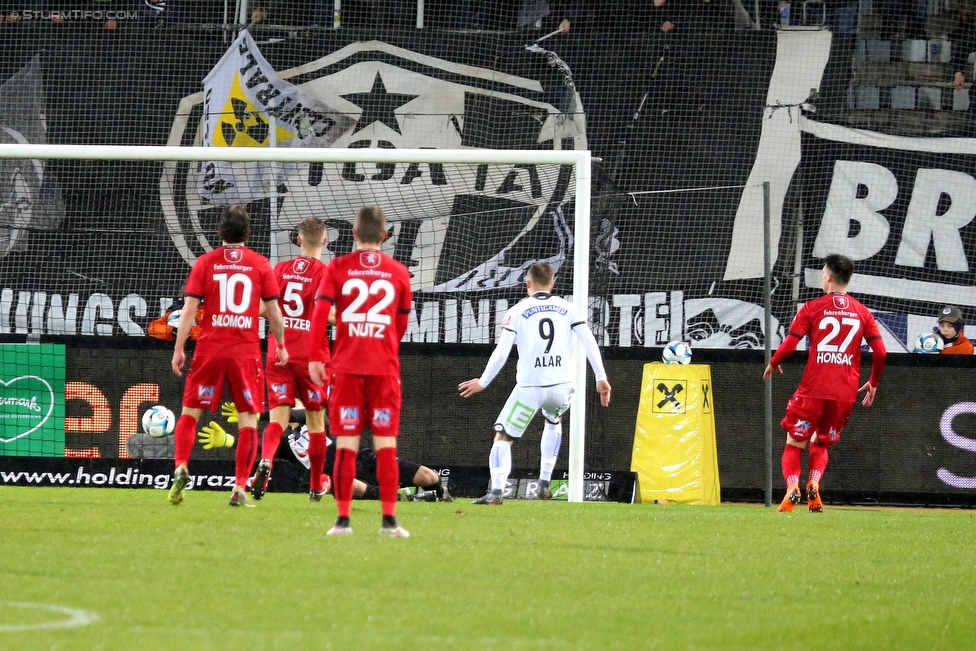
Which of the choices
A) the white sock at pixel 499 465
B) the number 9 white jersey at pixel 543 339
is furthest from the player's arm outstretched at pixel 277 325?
the white sock at pixel 499 465

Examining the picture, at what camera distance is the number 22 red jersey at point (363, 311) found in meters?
7.29

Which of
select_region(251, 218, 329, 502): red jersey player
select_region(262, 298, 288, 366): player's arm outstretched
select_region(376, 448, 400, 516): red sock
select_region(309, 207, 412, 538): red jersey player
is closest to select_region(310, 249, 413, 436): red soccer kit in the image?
select_region(309, 207, 412, 538): red jersey player

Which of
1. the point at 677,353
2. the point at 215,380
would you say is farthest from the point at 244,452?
the point at 677,353

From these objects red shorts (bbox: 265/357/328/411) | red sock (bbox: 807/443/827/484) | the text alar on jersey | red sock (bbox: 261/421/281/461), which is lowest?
red sock (bbox: 807/443/827/484)

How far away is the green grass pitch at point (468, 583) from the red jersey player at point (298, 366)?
2.56ft

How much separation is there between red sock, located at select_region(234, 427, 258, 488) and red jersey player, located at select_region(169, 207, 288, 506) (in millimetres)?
269

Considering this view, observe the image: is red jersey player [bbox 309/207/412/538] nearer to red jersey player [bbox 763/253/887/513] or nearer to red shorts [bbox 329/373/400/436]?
red shorts [bbox 329/373/400/436]

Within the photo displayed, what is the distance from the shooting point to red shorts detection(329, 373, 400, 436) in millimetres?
7285

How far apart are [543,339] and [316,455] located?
90.1 inches

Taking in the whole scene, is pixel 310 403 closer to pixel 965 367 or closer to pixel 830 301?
pixel 830 301

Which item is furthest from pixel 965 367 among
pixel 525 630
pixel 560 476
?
pixel 525 630

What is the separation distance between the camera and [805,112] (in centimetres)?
2077

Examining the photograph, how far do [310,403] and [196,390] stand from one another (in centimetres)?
96

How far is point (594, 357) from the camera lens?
10.9 meters
